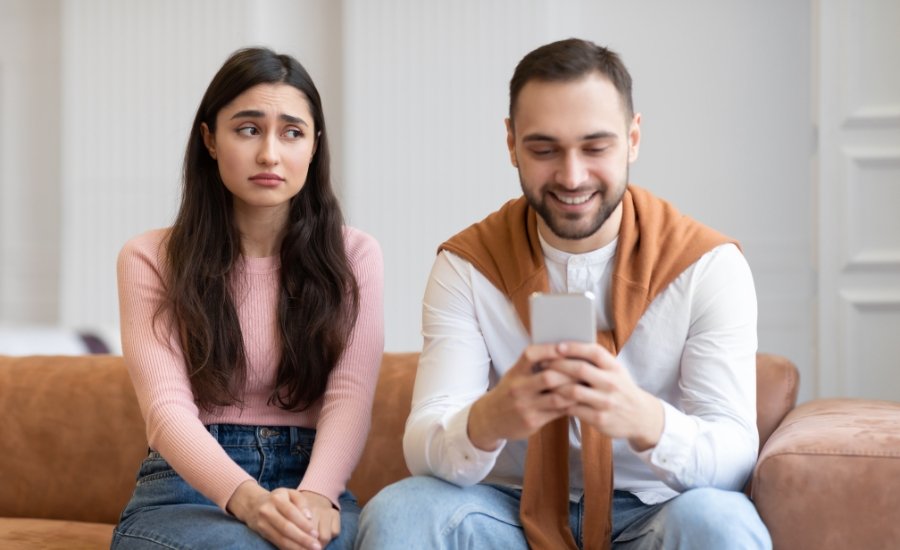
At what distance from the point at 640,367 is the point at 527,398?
36 cm

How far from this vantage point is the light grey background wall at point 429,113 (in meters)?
4.32

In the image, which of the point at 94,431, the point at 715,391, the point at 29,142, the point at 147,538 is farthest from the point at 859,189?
the point at 29,142

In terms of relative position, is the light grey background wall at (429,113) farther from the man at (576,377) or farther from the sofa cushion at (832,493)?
the sofa cushion at (832,493)

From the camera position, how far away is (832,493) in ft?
5.50

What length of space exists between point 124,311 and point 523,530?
2.78 ft

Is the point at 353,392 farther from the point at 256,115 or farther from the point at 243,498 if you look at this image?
the point at 256,115

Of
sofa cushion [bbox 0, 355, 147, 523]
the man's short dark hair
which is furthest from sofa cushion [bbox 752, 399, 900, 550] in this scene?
sofa cushion [bbox 0, 355, 147, 523]

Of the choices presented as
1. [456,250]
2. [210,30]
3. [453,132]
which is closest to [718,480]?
[456,250]

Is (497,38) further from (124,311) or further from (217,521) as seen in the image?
(217,521)

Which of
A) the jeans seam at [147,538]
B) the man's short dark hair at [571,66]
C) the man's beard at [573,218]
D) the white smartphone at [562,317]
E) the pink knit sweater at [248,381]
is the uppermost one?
the man's short dark hair at [571,66]

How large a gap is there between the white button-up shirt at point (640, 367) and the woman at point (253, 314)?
0.75ft

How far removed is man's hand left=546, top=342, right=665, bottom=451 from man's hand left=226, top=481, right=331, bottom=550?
1.64 ft

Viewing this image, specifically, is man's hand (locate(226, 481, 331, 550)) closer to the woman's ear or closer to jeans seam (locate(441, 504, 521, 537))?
jeans seam (locate(441, 504, 521, 537))

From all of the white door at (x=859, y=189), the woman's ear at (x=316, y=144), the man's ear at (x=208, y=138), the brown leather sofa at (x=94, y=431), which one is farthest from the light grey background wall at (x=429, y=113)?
the man's ear at (x=208, y=138)
